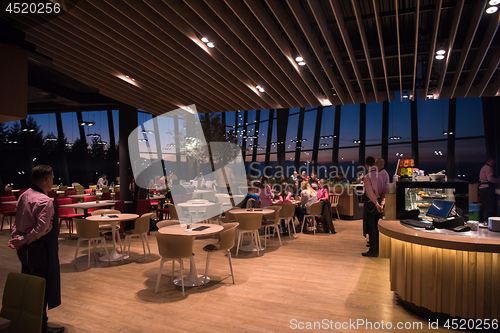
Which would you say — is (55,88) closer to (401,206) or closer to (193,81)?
(193,81)

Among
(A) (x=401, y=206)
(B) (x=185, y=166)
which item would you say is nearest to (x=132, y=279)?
(A) (x=401, y=206)

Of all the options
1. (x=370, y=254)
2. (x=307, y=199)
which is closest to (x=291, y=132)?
(x=307, y=199)

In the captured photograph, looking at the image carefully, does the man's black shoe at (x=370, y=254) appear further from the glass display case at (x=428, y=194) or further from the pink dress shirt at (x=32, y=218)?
the pink dress shirt at (x=32, y=218)

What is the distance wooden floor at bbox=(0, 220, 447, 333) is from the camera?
3152mm

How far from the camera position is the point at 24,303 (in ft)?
5.90

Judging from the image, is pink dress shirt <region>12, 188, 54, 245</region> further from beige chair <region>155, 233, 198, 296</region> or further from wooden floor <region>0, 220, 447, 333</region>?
beige chair <region>155, 233, 198, 296</region>

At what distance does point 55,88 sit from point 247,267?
888 cm

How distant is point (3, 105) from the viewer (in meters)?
3.51

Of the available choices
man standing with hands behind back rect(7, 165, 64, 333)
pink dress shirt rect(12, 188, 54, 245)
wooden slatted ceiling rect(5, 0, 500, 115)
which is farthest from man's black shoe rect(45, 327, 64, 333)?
wooden slatted ceiling rect(5, 0, 500, 115)

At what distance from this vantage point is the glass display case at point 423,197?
149 inches

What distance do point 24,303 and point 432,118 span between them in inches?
574

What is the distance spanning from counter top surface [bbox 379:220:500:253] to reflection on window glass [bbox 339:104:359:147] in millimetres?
12178

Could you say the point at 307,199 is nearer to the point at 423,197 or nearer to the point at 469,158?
the point at 423,197

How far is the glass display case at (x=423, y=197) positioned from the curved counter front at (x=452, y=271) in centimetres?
75
